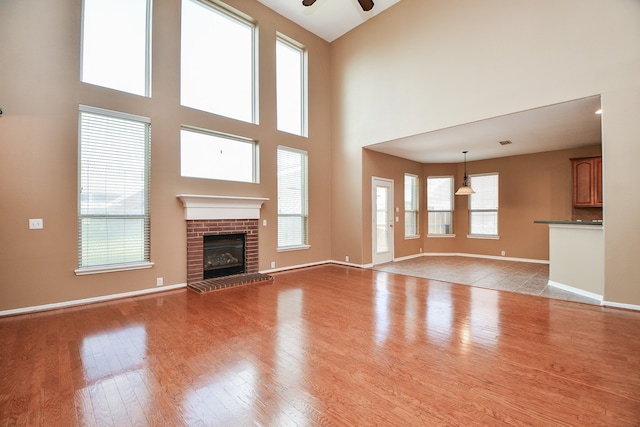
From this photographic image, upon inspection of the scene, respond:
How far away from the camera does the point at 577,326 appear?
3.07 m

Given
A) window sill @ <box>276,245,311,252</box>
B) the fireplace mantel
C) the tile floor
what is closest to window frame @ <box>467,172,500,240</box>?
the tile floor

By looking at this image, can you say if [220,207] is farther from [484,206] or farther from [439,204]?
[484,206]

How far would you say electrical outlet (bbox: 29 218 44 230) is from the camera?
352 cm

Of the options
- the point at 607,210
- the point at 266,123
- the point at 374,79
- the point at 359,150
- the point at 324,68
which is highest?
the point at 324,68

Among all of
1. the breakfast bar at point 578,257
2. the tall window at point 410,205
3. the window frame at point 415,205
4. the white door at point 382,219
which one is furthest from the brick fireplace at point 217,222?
the breakfast bar at point 578,257

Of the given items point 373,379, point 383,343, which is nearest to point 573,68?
point 383,343

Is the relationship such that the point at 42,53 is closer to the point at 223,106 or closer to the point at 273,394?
the point at 223,106

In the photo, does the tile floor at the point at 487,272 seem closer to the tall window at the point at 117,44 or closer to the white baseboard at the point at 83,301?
the white baseboard at the point at 83,301

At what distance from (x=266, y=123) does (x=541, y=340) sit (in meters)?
5.41

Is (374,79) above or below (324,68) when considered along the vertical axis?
below

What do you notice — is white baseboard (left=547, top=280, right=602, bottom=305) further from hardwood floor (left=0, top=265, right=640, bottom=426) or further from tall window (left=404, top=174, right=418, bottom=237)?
tall window (left=404, top=174, right=418, bottom=237)

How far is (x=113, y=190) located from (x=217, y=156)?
173 centimetres

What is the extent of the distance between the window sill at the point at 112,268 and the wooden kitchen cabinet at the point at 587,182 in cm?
825

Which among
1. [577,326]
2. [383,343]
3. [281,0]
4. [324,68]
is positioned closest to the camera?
[383,343]
